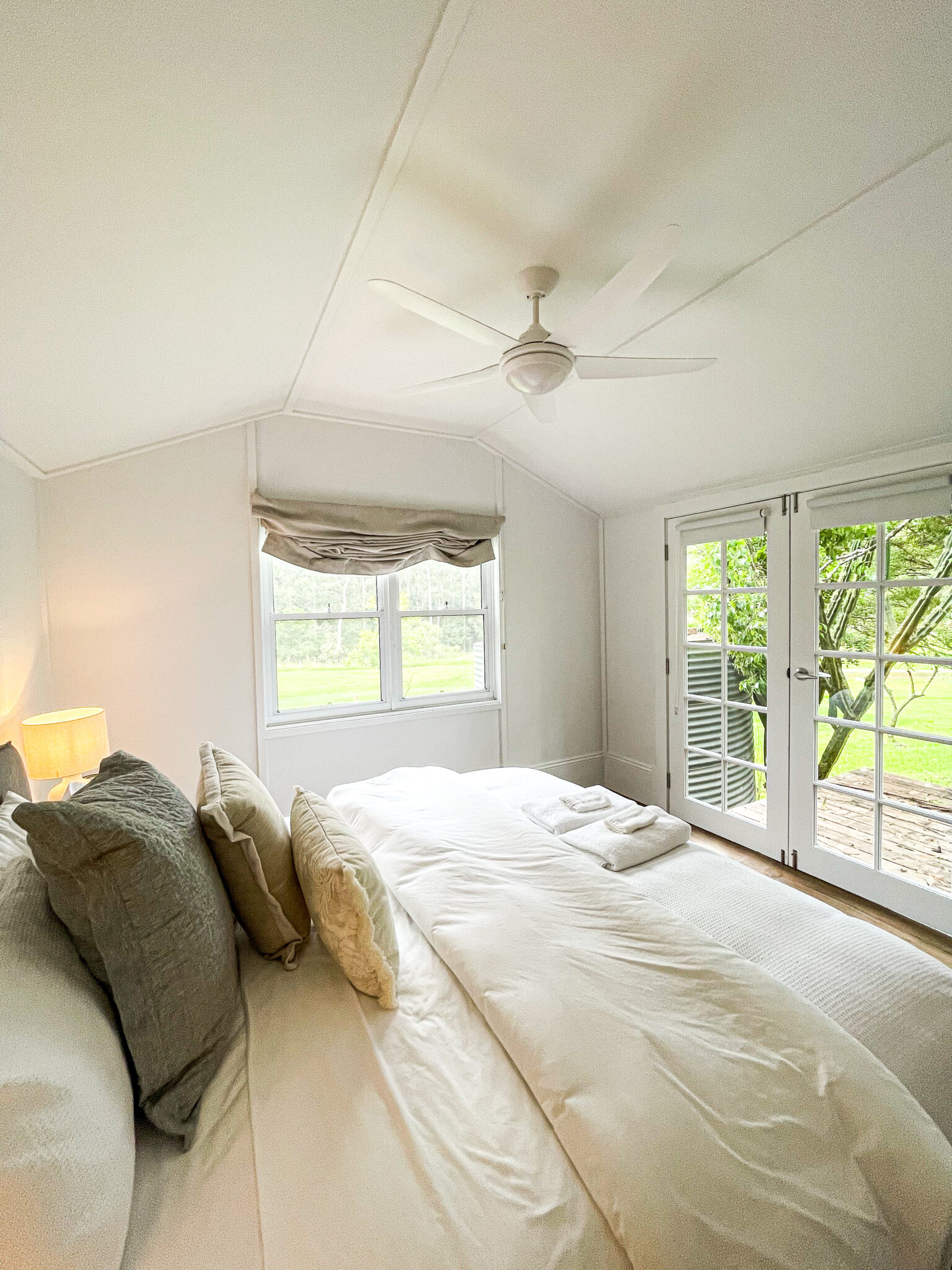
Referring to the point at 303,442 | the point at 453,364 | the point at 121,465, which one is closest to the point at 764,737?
the point at 453,364

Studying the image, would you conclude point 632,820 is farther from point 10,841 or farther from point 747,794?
point 10,841

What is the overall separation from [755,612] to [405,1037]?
9.17 feet

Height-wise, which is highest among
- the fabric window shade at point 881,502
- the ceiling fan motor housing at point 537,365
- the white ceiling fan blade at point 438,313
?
the white ceiling fan blade at point 438,313

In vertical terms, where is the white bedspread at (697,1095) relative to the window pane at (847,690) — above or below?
below

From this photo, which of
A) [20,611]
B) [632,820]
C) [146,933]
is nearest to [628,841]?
[632,820]

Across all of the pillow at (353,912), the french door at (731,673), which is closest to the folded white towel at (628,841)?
the pillow at (353,912)

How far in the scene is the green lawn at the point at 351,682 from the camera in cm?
329

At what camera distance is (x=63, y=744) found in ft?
6.52

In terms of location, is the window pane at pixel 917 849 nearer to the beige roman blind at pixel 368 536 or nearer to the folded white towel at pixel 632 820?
the folded white towel at pixel 632 820

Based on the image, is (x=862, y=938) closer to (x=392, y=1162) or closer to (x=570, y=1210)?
(x=570, y=1210)

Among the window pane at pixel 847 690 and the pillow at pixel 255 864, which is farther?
the window pane at pixel 847 690

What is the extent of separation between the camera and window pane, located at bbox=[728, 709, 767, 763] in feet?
10.3

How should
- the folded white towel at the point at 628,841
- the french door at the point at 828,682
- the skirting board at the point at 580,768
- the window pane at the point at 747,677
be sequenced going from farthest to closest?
1. the skirting board at the point at 580,768
2. the window pane at the point at 747,677
3. the french door at the point at 828,682
4. the folded white towel at the point at 628,841

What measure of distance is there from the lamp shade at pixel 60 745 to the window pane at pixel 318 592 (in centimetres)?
129
